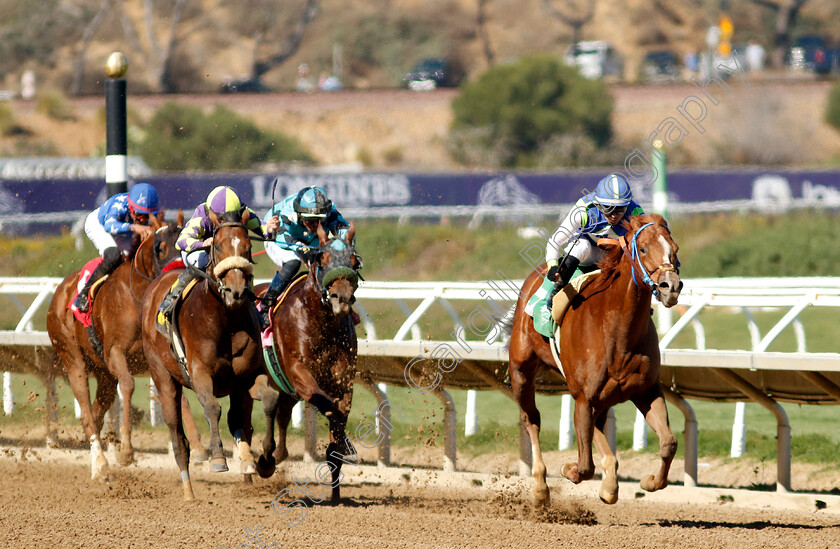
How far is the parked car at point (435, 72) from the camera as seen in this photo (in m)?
39.7

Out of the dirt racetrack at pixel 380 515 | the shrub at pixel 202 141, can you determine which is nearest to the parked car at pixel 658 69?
the shrub at pixel 202 141

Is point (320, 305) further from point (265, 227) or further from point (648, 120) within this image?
point (648, 120)

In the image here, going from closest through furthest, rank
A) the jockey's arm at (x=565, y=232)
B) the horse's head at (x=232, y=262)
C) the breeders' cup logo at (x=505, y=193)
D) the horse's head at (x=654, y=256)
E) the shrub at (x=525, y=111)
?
the horse's head at (x=654, y=256) → the horse's head at (x=232, y=262) → the jockey's arm at (x=565, y=232) → the breeders' cup logo at (x=505, y=193) → the shrub at (x=525, y=111)

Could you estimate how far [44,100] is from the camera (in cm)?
3238

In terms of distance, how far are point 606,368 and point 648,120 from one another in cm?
3294

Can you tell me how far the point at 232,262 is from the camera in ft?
18.7

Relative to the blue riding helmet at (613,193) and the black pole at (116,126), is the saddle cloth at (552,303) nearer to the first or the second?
the blue riding helmet at (613,193)

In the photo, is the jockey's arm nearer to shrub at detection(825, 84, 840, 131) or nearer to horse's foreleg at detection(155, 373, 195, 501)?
horse's foreleg at detection(155, 373, 195, 501)

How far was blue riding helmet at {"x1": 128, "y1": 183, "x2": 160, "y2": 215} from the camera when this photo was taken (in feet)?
25.0

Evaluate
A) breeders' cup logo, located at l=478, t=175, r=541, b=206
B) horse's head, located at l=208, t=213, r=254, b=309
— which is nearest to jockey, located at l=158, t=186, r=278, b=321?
horse's head, located at l=208, t=213, r=254, b=309

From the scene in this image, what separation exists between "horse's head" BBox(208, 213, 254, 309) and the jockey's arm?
1.53 meters

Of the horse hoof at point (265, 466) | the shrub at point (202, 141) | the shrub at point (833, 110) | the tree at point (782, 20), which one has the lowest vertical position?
the horse hoof at point (265, 466)

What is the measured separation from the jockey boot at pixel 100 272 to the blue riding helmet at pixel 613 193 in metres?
3.39

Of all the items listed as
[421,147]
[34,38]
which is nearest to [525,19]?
[421,147]
